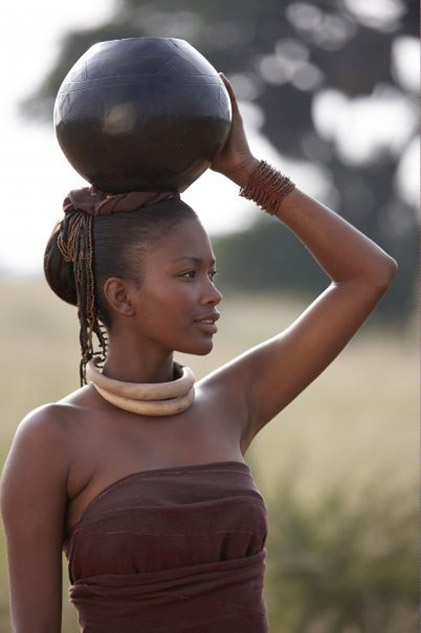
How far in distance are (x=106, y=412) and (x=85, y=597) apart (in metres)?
0.39

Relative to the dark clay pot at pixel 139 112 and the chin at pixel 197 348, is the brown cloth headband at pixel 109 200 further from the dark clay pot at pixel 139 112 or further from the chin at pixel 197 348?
the chin at pixel 197 348

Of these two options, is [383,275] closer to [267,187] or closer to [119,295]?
[267,187]

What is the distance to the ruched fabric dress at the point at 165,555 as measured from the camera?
10.1 ft

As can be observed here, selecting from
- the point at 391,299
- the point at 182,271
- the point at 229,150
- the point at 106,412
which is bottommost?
the point at 391,299

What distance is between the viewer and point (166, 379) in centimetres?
333

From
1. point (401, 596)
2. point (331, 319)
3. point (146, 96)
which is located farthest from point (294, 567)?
point (146, 96)

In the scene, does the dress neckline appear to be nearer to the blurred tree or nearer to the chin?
the chin

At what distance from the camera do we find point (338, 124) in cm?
1196

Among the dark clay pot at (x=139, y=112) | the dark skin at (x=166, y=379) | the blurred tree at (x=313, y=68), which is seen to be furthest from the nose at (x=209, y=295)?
the blurred tree at (x=313, y=68)

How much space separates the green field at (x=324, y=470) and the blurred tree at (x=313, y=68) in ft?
3.97

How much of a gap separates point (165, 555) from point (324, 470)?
5.99 m

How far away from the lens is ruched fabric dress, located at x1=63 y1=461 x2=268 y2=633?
308cm

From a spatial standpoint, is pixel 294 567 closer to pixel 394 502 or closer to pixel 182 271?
pixel 394 502

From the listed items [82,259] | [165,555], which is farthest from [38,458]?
[82,259]
